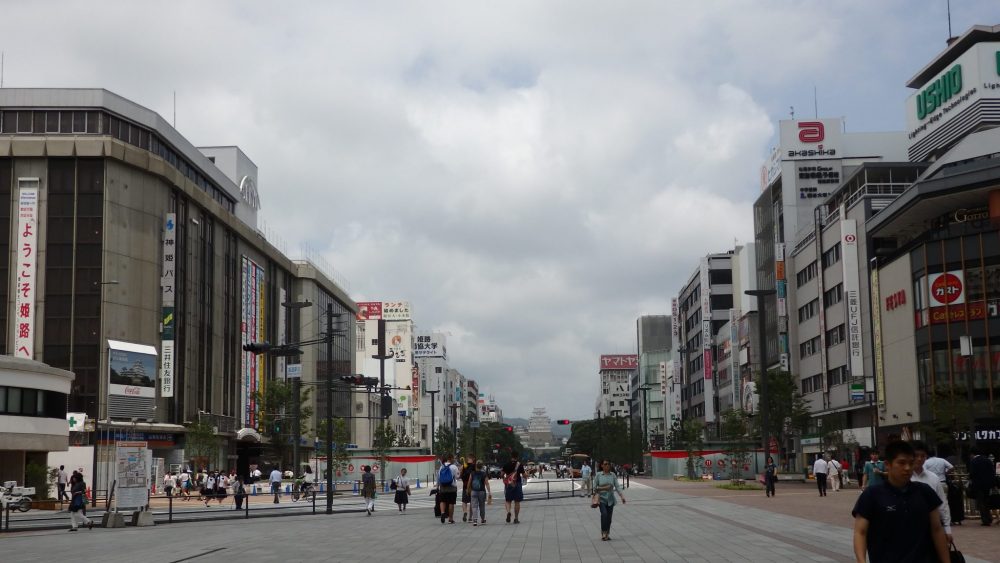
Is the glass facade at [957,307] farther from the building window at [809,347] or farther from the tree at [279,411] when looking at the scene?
the tree at [279,411]

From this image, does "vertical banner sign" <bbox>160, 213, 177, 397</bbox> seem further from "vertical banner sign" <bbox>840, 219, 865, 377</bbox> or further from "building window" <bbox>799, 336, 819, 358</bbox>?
"building window" <bbox>799, 336, 819, 358</bbox>

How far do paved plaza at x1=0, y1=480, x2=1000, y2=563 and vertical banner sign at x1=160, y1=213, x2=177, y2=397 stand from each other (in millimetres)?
34997

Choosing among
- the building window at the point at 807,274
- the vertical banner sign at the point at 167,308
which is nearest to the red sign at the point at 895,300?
the building window at the point at 807,274

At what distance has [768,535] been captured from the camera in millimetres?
20906

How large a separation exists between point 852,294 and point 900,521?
2595 inches

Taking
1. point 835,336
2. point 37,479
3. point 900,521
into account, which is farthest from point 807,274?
point 900,521

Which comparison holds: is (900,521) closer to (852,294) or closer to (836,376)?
(852,294)

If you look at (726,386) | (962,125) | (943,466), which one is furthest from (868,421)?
(943,466)

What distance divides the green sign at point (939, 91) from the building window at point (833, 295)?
13.0 metres

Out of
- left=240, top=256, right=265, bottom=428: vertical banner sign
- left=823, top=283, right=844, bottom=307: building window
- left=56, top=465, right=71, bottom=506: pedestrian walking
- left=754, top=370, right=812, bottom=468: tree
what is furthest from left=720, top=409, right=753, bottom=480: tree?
left=240, top=256, right=265, bottom=428: vertical banner sign

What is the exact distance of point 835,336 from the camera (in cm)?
7450

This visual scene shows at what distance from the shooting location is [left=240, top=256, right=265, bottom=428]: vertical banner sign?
83250 millimetres

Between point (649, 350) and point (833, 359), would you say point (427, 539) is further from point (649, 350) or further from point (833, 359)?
point (649, 350)

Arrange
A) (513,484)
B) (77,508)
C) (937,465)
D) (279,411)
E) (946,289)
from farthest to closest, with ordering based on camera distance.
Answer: (279,411)
(946,289)
(77,508)
(513,484)
(937,465)
